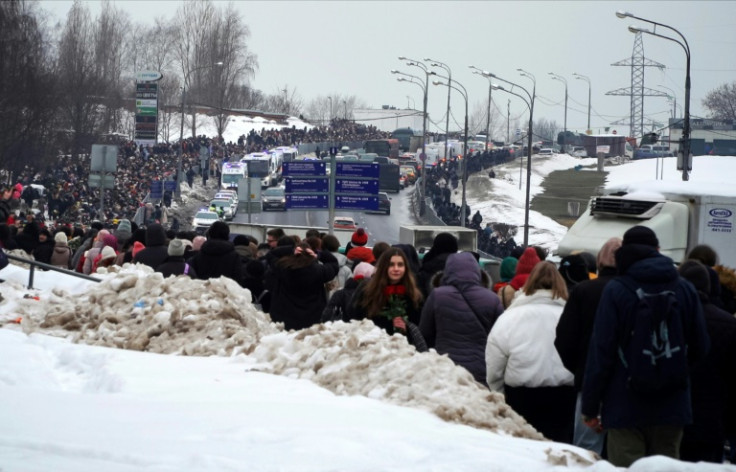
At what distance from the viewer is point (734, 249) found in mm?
19703

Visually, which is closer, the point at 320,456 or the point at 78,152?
the point at 320,456

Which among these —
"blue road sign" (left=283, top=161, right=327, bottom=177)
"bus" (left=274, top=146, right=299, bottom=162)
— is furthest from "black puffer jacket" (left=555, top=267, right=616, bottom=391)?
"bus" (left=274, top=146, right=299, bottom=162)

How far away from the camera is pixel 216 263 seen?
46.9 feet

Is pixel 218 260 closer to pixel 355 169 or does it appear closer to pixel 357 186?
pixel 357 186

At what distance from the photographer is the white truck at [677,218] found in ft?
63.4

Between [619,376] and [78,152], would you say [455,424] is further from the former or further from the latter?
[78,152]

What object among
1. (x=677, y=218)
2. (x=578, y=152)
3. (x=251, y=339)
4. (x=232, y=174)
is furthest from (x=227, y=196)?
(x=578, y=152)

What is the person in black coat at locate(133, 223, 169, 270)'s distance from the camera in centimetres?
1509

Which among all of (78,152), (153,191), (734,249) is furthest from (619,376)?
(78,152)

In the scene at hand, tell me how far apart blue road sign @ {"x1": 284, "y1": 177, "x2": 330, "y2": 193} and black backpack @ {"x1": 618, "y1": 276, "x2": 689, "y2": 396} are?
37.5 m

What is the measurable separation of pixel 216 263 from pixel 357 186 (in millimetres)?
30038

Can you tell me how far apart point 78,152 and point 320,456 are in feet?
254

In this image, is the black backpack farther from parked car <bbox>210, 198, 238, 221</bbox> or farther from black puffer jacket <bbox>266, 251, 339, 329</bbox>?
parked car <bbox>210, 198, 238, 221</bbox>

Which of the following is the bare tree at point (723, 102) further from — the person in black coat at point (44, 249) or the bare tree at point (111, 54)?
the person in black coat at point (44, 249)
